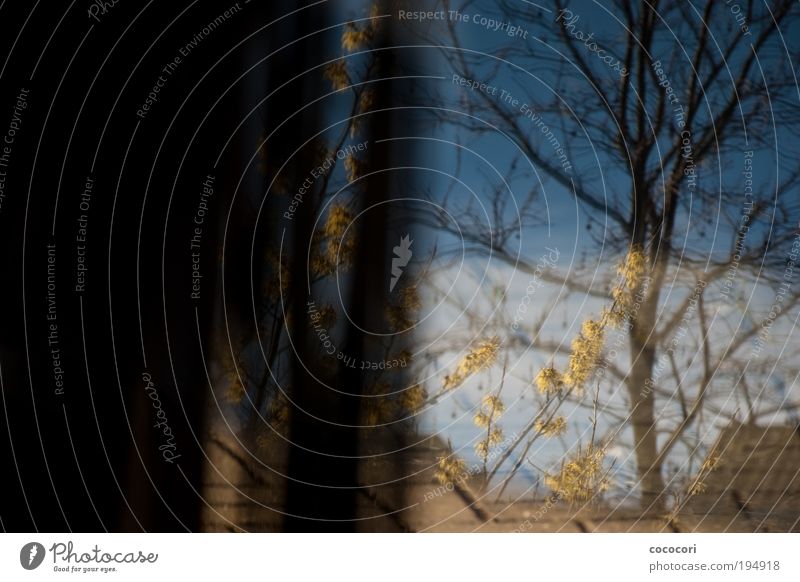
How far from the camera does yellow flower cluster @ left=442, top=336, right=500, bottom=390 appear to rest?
1.60 metres

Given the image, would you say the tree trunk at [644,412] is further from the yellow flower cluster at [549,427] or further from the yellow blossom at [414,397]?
the yellow blossom at [414,397]

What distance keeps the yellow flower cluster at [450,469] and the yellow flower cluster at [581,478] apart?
159mm

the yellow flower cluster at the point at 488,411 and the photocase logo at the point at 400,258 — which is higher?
the photocase logo at the point at 400,258

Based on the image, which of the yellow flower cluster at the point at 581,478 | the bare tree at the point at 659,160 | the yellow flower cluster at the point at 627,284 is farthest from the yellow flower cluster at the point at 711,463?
the yellow flower cluster at the point at 627,284

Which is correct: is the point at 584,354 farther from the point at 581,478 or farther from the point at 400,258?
the point at 400,258

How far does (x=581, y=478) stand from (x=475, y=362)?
0.29 m

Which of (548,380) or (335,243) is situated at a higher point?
(335,243)

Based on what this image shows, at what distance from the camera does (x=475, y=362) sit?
1601 millimetres
